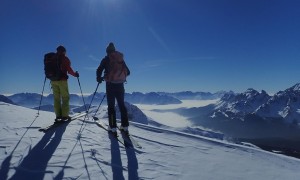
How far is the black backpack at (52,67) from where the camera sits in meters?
12.0

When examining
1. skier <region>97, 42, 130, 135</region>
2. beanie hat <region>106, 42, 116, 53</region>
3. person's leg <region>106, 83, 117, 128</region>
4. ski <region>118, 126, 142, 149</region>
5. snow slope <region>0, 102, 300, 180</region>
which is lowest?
snow slope <region>0, 102, 300, 180</region>

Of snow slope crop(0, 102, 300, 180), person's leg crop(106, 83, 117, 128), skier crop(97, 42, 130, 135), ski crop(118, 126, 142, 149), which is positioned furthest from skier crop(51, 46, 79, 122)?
ski crop(118, 126, 142, 149)

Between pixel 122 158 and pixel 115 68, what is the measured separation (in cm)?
407

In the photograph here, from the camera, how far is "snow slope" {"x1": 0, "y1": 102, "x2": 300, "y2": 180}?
6422mm

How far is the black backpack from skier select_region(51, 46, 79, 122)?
0.24 feet

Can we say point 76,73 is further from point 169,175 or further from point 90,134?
point 169,175

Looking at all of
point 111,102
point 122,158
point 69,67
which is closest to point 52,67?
point 69,67

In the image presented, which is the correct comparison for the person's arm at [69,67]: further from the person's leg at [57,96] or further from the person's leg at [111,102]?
the person's leg at [111,102]

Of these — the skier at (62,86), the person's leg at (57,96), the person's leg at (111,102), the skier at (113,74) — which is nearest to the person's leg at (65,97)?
the skier at (62,86)

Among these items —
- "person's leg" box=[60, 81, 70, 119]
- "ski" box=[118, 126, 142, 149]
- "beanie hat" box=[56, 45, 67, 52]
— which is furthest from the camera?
"person's leg" box=[60, 81, 70, 119]

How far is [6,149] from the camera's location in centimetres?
757

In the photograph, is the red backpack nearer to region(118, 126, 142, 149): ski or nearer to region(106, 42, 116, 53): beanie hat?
region(106, 42, 116, 53): beanie hat

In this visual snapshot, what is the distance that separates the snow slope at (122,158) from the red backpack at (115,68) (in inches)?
87.9

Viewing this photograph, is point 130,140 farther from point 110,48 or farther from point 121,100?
point 110,48
